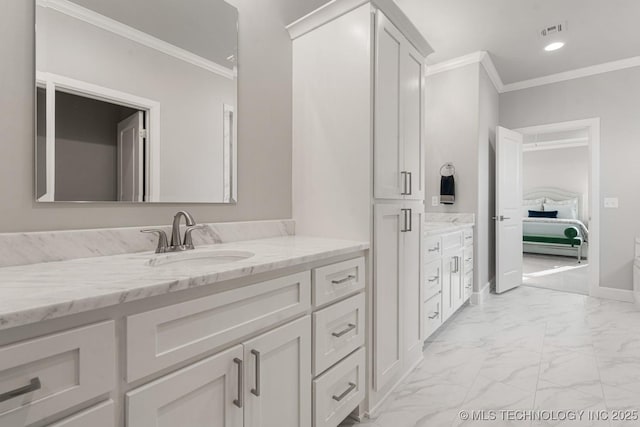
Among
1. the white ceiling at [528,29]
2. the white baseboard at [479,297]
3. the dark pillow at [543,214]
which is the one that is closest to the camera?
the white ceiling at [528,29]

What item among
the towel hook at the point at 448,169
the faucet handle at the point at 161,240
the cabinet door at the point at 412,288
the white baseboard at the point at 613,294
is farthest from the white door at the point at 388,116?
the white baseboard at the point at 613,294

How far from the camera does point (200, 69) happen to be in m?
1.57

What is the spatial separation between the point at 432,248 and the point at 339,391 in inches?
54.6

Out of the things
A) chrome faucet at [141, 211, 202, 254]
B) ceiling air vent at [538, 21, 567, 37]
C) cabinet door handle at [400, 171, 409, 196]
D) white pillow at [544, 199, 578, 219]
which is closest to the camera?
chrome faucet at [141, 211, 202, 254]

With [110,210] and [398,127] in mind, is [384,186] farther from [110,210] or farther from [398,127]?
[110,210]

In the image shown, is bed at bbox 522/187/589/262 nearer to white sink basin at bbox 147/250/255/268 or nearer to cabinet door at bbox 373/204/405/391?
cabinet door at bbox 373/204/405/391

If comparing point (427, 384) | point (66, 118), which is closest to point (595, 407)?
point (427, 384)

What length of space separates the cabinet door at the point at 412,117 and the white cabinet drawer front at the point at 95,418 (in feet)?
5.46

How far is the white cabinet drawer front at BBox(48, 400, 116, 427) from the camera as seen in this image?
0.65 m

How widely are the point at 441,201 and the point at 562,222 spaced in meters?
4.29

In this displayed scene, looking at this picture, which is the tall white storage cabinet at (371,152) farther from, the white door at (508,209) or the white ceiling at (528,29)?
the white door at (508,209)

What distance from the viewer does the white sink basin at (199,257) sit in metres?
1.21

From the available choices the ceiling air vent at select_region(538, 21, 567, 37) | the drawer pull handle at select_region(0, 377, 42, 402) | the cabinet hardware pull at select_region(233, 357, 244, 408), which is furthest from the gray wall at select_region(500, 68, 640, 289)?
the drawer pull handle at select_region(0, 377, 42, 402)

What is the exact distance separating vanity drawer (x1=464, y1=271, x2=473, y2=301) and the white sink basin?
258 centimetres
